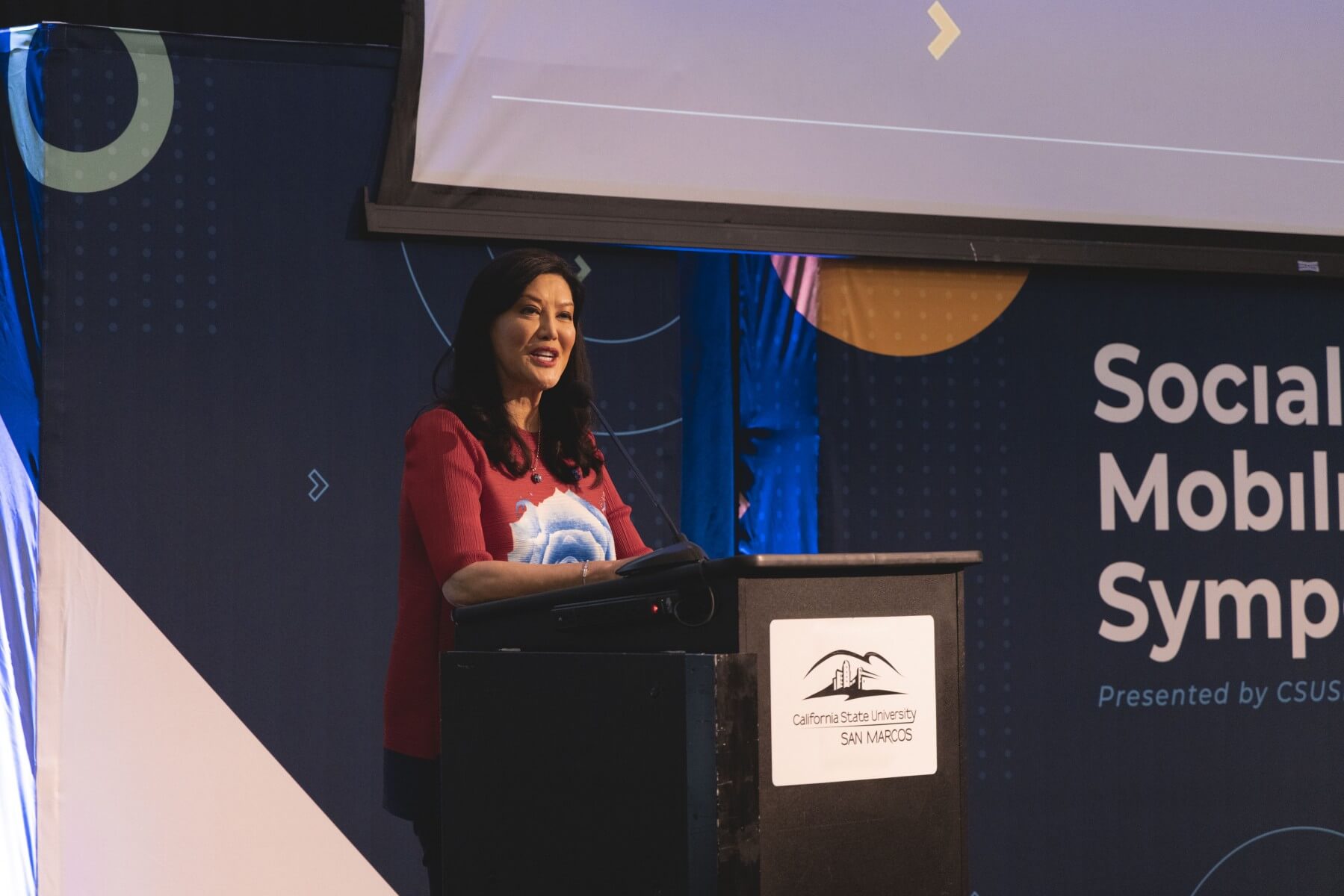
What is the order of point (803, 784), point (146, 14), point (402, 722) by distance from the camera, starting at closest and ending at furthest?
point (803, 784) < point (402, 722) < point (146, 14)

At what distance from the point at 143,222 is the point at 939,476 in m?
1.96

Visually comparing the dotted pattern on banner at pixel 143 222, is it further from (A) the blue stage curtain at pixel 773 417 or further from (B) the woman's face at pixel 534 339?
(B) the woman's face at pixel 534 339

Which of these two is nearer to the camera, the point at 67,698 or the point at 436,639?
the point at 436,639

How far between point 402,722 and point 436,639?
0.35ft

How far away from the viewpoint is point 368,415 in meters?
2.96

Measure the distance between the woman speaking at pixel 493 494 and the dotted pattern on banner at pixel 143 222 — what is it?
1.37 meters

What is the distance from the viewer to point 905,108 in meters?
3.13

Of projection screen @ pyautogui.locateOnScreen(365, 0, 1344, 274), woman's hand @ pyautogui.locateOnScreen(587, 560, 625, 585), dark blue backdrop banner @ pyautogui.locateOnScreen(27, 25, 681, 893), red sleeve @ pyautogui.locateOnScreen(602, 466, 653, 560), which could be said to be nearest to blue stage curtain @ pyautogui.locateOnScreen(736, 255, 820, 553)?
projection screen @ pyautogui.locateOnScreen(365, 0, 1344, 274)

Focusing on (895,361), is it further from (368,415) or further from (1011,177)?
(368,415)

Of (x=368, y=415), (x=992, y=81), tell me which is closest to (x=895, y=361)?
(x=992, y=81)

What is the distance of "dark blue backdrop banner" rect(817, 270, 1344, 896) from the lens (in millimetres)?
3215

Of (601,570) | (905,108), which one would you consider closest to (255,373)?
(905,108)

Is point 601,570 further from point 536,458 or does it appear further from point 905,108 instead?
point 905,108

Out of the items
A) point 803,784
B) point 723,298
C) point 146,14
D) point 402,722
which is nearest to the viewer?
point 803,784
